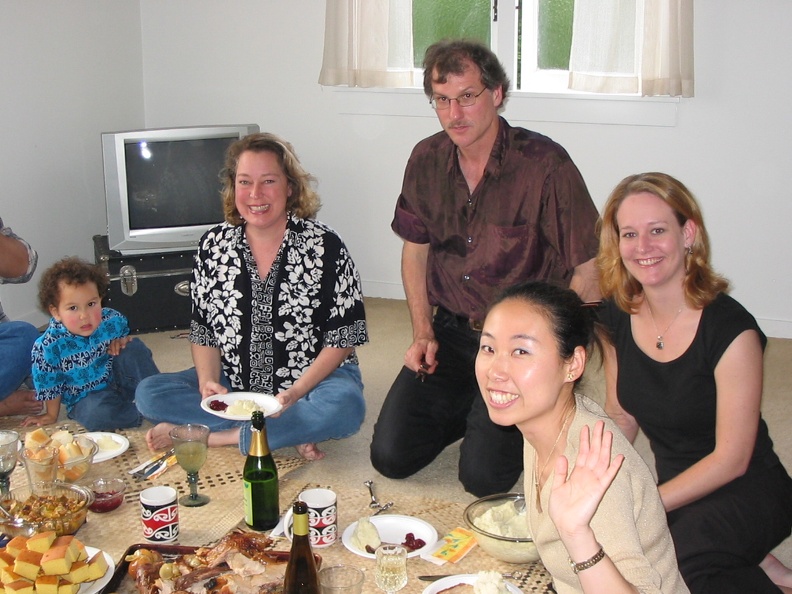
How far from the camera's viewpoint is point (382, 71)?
16.0ft

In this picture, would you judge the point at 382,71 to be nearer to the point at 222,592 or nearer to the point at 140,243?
the point at 140,243

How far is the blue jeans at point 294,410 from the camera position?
302 centimetres

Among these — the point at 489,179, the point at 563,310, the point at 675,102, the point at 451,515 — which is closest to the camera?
the point at 563,310

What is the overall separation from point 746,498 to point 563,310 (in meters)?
0.78

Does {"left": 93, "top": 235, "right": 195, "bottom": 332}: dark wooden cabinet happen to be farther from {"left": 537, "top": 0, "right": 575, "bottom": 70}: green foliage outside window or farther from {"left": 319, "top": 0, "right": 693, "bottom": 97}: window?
{"left": 537, "top": 0, "right": 575, "bottom": 70}: green foliage outside window

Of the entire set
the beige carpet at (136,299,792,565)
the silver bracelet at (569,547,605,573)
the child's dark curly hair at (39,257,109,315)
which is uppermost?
the child's dark curly hair at (39,257,109,315)

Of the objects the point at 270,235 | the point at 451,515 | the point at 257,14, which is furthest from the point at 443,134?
the point at 257,14

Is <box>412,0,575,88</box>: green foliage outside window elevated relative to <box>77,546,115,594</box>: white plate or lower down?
elevated

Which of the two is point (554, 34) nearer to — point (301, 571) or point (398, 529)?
point (398, 529)

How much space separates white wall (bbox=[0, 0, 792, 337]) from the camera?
14.4 ft

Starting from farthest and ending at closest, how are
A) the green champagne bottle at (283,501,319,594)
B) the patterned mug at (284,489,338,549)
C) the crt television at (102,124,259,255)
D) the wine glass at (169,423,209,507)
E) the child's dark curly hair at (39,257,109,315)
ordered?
1. the crt television at (102,124,259,255)
2. the child's dark curly hair at (39,257,109,315)
3. the wine glass at (169,423,209,507)
4. the patterned mug at (284,489,338,549)
5. the green champagne bottle at (283,501,319,594)

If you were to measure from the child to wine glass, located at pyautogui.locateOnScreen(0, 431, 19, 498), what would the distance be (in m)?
0.89

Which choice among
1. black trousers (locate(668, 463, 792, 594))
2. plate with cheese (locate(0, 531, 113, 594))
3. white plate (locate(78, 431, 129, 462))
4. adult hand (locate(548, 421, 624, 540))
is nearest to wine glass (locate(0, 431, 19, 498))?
white plate (locate(78, 431, 129, 462))

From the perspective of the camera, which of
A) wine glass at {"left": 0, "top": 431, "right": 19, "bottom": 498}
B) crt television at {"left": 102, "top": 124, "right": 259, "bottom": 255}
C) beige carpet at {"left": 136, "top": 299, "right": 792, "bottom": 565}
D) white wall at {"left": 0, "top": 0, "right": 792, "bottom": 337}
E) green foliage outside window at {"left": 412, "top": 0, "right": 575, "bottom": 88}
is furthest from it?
green foliage outside window at {"left": 412, "top": 0, "right": 575, "bottom": 88}
